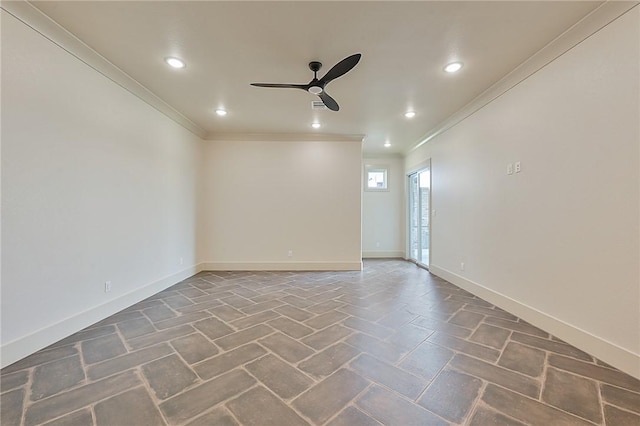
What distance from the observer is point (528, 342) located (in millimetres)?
2184

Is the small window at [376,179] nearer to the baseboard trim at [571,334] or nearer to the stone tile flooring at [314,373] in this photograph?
the baseboard trim at [571,334]

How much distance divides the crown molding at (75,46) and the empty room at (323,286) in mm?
15

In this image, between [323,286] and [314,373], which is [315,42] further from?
[323,286]

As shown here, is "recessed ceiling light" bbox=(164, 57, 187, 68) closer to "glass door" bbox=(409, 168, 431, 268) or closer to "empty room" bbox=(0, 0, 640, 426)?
"empty room" bbox=(0, 0, 640, 426)

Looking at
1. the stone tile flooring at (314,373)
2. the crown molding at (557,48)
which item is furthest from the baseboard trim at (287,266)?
the crown molding at (557,48)

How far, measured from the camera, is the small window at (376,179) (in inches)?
260

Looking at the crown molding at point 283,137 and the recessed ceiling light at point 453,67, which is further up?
the recessed ceiling light at point 453,67

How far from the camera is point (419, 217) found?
18.8ft

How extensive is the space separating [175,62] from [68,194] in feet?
5.27

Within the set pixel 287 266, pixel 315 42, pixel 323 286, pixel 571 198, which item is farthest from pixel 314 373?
pixel 287 266

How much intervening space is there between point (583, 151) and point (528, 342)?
5.42ft

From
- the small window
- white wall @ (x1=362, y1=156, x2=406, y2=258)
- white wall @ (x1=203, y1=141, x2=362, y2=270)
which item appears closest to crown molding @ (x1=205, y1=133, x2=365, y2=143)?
white wall @ (x1=203, y1=141, x2=362, y2=270)

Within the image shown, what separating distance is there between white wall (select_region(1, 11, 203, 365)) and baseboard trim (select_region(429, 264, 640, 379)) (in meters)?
4.33

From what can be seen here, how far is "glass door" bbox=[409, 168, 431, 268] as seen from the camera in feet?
18.0
